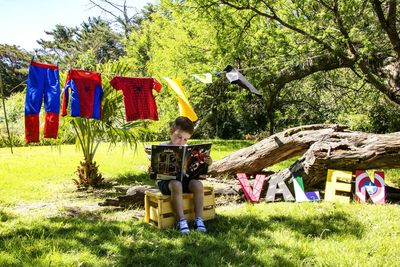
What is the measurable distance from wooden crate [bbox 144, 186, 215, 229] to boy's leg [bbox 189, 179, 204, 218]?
0.09 meters

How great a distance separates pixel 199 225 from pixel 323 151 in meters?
2.49

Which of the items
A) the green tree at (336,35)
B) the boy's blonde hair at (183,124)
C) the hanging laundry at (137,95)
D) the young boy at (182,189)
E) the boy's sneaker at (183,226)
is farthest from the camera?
the green tree at (336,35)

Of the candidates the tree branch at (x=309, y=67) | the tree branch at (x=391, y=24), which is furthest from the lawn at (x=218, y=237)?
the tree branch at (x=309, y=67)

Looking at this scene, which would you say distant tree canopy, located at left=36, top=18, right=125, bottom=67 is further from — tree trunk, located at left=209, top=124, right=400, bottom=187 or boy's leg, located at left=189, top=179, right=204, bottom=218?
boy's leg, located at left=189, top=179, right=204, bottom=218

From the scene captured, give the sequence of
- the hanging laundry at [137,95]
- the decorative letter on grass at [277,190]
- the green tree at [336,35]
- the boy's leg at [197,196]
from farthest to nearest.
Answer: the green tree at [336,35] → the hanging laundry at [137,95] → the decorative letter on grass at [277,190] → the boy's leg at [197,196]

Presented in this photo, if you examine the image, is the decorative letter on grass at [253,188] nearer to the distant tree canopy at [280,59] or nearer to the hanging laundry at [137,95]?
the hanging laundry at [137,95]

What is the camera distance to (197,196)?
4027 mm

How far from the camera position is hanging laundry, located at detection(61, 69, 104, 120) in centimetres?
508

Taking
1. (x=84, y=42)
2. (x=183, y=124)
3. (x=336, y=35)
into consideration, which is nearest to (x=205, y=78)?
(x=183, y=124)

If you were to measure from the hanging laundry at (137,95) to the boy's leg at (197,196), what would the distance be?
6.26ft

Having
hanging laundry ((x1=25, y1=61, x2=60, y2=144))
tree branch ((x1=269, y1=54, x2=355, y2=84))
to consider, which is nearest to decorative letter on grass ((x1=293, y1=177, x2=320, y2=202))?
hanging laundry ((x1=25, y1=61, x2=60, y2=144))

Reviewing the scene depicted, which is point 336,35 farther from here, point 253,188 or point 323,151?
point 253,188

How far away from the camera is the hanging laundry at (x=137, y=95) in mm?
5473

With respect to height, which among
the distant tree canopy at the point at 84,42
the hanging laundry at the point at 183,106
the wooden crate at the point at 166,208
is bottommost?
the wooden crate at the point at 166,208
